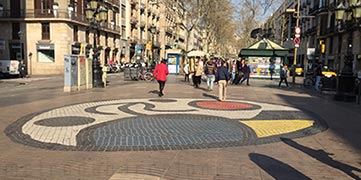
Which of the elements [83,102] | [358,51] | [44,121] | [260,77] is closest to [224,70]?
[83,102]

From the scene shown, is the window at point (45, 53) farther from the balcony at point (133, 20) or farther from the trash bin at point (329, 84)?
the trash bin at point (329, 84)

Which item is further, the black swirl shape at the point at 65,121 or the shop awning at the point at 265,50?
the shop awning at the point at 265,50

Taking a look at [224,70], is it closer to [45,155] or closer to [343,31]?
[45,155]

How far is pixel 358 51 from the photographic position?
1609 inches

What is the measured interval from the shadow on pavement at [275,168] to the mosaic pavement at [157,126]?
93 cm

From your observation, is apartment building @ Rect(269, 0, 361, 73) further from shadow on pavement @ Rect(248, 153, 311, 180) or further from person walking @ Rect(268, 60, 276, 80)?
shadow on pavement @ Rect(248, 153, 311, 180)

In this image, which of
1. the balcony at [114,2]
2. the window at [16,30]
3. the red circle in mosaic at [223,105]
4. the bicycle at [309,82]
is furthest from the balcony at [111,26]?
the red circle in mosaic at [223,105]

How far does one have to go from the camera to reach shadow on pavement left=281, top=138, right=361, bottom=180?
519 centimetres

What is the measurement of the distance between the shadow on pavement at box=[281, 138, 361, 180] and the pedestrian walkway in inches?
0.6

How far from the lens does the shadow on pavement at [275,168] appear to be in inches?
190

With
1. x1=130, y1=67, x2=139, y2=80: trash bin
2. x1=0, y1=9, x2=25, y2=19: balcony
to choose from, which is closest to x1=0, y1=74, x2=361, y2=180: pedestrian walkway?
x1=130, y1=67, x2=139, y2=80: trash bin

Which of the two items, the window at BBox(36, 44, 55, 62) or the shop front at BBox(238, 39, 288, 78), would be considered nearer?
the shop front at BBox(238, 39, 288, 78)

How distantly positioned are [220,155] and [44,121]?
4939 millimetres

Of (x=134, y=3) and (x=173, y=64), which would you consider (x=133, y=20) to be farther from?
(x=173, y=64)
